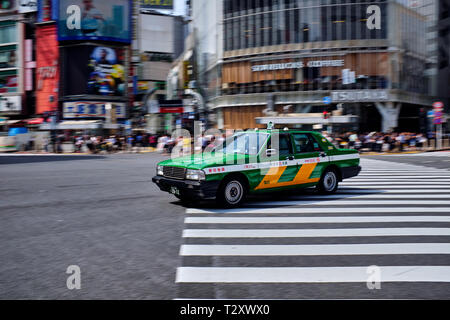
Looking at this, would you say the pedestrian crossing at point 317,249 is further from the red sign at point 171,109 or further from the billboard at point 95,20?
the billboard at point 95,20

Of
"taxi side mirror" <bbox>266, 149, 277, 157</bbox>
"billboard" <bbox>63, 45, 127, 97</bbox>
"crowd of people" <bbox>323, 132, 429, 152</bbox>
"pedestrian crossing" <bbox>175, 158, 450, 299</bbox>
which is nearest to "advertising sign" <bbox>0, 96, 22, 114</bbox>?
"billboard" <bbox>63, 45, 127, 97</bbox>

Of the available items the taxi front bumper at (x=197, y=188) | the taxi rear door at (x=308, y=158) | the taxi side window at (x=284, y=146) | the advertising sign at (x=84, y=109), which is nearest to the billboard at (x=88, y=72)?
the advertising sign at (x=84, y=109)

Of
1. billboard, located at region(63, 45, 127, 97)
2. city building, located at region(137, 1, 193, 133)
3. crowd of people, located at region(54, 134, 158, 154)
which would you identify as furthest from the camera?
city building, located at region(137, 1, 193, 133)

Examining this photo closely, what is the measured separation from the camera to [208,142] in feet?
100

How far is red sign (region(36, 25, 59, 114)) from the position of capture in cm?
5534

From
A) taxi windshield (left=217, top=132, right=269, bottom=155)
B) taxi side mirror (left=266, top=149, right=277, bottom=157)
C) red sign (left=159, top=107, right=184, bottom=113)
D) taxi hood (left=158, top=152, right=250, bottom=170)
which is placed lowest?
taxi hood (left=158, top=152, right=250, bottom=170)

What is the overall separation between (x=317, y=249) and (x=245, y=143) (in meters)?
3.97

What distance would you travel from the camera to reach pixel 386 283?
4.45 metres

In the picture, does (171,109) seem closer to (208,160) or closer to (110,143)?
(110,143)

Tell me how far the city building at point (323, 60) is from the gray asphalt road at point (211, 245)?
1564 inches

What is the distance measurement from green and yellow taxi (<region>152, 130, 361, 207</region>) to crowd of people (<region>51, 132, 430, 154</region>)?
57.8 ft

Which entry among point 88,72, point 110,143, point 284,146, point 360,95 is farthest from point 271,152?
point 88,72

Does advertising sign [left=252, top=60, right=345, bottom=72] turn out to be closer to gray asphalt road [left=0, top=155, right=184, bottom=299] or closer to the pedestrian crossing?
the pedestrian crossing
